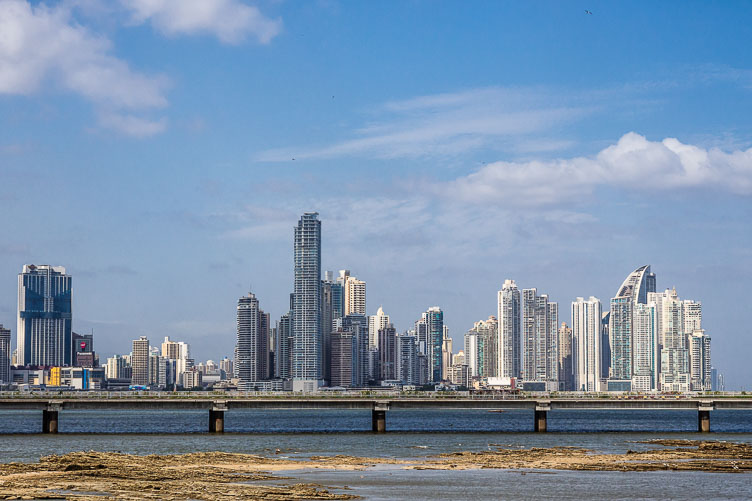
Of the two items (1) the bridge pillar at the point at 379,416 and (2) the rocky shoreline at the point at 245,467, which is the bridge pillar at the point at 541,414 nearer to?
(1) the bridge pillar at the point at 379,416

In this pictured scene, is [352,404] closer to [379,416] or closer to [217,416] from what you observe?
[379,416]

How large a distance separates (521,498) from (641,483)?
944 centimetres

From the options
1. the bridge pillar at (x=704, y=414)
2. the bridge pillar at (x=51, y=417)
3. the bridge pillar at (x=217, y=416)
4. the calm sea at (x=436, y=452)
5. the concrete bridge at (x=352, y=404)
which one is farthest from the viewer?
the bridge pillar at (x=704, y=414)

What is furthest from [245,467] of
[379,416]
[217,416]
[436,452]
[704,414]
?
[704,414]

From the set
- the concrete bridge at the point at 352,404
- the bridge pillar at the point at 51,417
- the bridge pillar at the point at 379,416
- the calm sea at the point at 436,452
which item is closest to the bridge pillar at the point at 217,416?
the concrete bridge at the point at 352,404

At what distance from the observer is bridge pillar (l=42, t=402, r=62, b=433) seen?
109438 mm

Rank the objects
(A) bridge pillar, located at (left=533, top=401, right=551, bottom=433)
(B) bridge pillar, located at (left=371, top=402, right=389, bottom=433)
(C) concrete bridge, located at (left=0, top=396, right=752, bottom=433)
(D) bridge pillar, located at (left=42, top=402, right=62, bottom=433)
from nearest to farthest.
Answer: (D) bridge pillar, located at (left=42, top=402, right=62, bottom=433)
(C) concrete bridge, located at (left=0, top=396, right=752, bottom=433)
(B) bridge pillar, located at (left=371, top=402, right=389, bottom=433)
(A) bridge pillar, located at (left=533, top=401, right=551, bottom=433)

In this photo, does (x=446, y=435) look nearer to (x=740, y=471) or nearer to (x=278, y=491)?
(x=740, y=471)

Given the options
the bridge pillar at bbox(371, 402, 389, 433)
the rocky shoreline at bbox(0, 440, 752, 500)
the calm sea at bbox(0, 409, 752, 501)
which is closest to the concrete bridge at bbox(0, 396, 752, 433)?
the bridge pillar at bbox(371, 402, 389, 433)

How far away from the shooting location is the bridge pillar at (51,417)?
109m

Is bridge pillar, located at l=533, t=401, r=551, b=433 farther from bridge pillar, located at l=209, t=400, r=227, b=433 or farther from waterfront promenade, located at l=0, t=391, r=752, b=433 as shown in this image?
bridge pillar, located at l=209, t=400, r=227, b=433

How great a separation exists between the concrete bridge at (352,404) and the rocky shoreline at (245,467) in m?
28.1

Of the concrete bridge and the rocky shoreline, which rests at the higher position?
the concrete bridge

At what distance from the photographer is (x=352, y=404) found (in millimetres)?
114625
